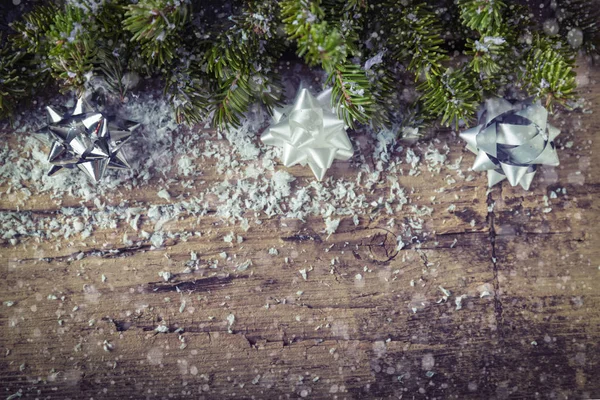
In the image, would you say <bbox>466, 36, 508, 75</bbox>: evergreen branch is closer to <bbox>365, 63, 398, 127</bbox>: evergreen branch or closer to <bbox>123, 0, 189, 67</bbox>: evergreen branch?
<bbox>365, 63, 398, 127</bbox>: evergreen branch

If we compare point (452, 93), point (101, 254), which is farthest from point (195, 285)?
point (452, 93)

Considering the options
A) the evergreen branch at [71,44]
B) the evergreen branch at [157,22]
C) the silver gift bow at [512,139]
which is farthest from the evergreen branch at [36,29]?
the silver gift bow at [512,139]

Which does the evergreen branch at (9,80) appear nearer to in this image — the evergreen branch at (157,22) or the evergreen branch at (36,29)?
the evergreen branch at (36,29)

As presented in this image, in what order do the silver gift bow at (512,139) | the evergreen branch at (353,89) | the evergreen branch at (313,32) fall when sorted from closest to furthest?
the evergreen branch at (313,32), the evergreen branch at (353,89), the silver gift bow at (512,139)

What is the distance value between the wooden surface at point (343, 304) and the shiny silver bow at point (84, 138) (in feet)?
0.32

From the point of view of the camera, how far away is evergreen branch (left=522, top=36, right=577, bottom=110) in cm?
69

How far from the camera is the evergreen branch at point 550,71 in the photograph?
0.69 m

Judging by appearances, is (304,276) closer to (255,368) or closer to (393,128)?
(255,368)

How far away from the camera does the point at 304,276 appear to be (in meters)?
0.92

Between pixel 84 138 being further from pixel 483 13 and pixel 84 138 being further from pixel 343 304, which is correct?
pixel 483 13

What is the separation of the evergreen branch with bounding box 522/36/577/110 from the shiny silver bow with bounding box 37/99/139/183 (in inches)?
26.5

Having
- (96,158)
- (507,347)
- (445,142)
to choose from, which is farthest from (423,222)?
(96,158)

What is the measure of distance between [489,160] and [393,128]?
18 centimetres

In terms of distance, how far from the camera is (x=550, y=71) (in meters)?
0.71
